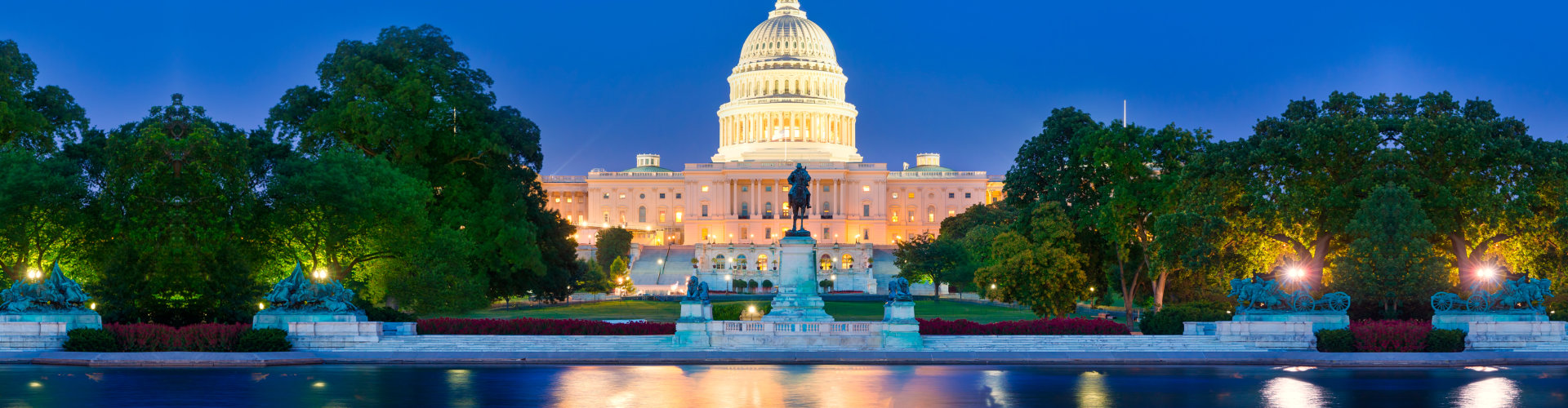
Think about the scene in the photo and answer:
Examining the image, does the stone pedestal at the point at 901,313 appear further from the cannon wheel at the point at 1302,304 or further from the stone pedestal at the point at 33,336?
the stone pedestal at the point at 33,336

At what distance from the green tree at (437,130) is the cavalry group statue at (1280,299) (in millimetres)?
25137

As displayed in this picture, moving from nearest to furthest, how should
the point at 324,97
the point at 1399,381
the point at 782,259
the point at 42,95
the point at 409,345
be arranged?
the point at 1399,381 < the point at 409,345 < the point at 782,259 < the point at 42,95 < the point at 324,97

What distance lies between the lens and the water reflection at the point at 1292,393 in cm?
2253

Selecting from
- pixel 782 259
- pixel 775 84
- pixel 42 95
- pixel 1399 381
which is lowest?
pixel 1399 381

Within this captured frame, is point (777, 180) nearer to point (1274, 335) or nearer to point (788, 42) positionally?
point (788, 42)

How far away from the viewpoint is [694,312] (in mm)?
35312

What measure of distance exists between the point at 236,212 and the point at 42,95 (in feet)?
42.9

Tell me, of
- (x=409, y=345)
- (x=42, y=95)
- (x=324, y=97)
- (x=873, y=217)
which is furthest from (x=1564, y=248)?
(x=873, y=217)

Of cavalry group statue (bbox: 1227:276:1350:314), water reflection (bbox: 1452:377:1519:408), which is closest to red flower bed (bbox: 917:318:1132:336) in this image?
cavalry group statue (bbox: 1227:276:1350:314)

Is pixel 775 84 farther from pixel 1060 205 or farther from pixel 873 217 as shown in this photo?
pixel 1060 205

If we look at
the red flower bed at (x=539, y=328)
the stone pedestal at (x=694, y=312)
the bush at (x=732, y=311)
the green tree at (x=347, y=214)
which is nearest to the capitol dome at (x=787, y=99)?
the bush at (x=732, y=311)

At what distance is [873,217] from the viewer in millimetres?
153500

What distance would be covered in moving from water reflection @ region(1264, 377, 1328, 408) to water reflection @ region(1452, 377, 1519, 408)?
1988mm

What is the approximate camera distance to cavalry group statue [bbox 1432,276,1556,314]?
3341 cm
